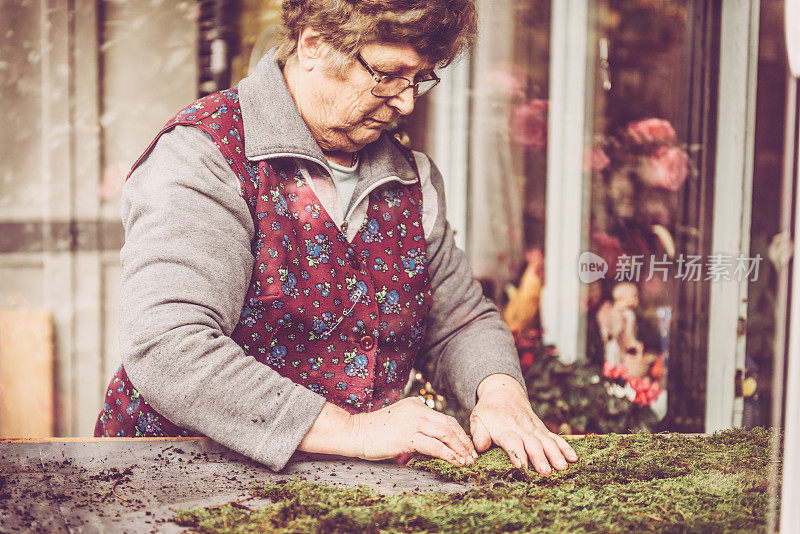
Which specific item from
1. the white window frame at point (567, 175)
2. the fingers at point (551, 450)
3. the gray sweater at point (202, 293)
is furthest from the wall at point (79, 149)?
the fingers at point (551, 450)

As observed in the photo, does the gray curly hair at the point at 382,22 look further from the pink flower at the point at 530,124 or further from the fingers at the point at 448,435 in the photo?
the pink flower at the point at 530,124

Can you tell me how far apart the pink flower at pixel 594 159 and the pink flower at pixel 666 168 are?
217 millimetres

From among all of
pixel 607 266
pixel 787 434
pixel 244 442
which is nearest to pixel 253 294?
pixel 244 442

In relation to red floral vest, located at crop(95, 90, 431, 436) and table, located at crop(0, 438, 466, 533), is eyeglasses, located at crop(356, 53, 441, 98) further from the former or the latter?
table, located at crop(0, 438, 466, 533)

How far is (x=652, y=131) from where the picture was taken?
3273 millimetres

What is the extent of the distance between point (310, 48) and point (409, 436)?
0.78 metres

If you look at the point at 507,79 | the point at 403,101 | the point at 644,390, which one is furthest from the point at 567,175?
the point at 403,101

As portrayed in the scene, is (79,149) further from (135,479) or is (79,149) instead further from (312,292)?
(135,479)

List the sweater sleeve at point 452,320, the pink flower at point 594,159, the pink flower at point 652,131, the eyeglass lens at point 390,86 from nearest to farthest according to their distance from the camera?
the eyeglass lens at point 390,86 < the sweater sleeve at point 452,320 < the pink flower at point 652,131 < the pink flower at point 594,159

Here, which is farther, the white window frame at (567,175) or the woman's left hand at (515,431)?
the white window frame at (567,175)

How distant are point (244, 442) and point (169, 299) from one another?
266 mm

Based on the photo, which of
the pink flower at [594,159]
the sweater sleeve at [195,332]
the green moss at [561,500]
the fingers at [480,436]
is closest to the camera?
the green moss at [561,500]

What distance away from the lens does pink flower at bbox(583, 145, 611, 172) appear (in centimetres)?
349

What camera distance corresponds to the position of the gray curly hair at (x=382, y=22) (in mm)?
1415
